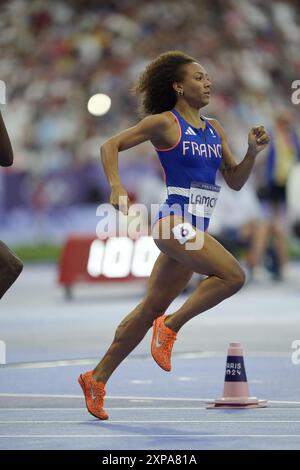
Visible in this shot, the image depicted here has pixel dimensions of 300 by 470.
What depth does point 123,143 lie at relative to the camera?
26.9ft

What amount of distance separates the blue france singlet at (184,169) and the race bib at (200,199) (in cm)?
2

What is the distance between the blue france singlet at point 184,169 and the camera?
840 centimetres

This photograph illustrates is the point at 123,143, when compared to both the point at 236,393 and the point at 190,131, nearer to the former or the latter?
the point at 190,131

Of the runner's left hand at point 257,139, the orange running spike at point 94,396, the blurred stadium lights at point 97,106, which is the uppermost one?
the blurred stadium lights at point 97,106

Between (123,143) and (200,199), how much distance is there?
1.91 ft

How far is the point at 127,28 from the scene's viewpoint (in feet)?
140

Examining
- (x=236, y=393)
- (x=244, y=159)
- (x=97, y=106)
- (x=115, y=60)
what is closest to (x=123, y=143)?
(x=244, y=159)

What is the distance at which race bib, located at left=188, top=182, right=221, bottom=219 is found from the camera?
8.39 m

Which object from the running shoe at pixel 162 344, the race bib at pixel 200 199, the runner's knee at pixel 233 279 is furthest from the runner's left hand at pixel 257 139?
the running shoe at pixel 162 344

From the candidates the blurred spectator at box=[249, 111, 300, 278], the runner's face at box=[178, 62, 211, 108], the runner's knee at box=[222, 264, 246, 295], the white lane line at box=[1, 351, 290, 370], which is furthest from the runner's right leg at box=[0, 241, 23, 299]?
the blurred spectator at box=[249, 111, 300, 278]

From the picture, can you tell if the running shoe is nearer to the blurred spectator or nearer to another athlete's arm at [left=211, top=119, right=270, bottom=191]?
another athlete's arm at [left=211, top=119, right=270, bottom=191]

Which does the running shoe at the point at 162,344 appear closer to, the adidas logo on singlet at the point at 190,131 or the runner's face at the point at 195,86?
the adidas logo on singlet at the point at 190,131

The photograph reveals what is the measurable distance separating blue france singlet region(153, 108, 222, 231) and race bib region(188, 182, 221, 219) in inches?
0.9

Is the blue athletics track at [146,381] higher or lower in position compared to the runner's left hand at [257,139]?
lower
